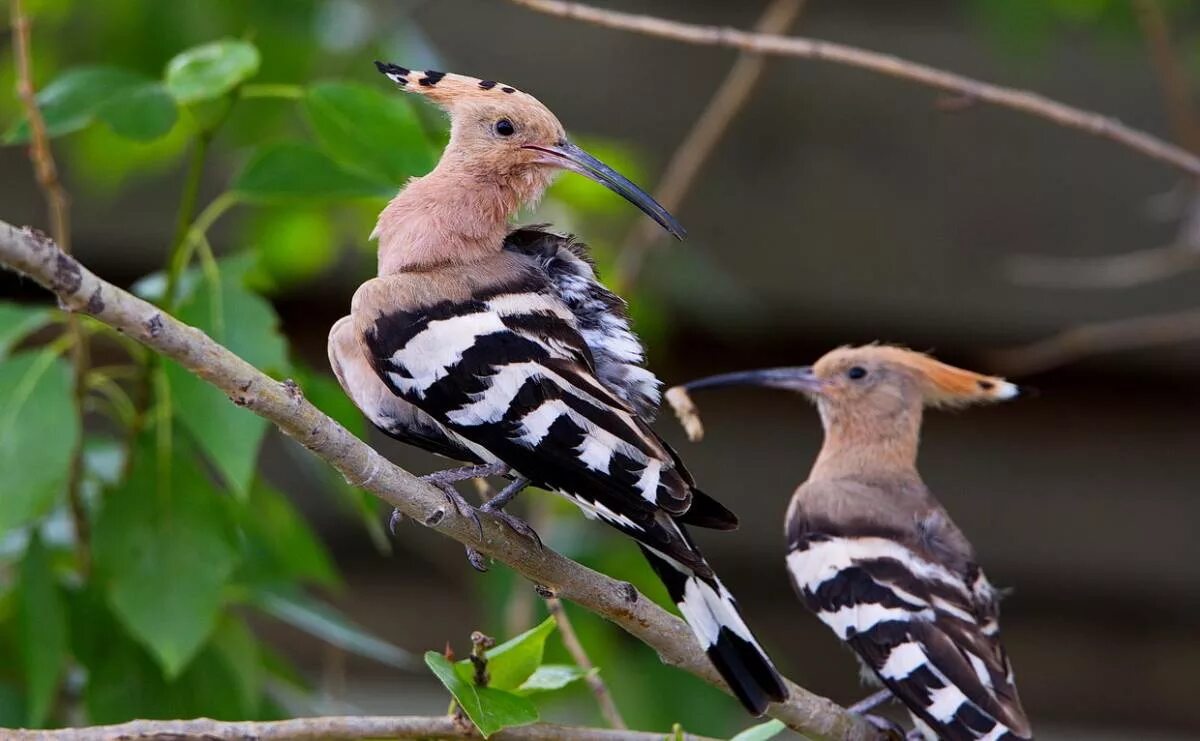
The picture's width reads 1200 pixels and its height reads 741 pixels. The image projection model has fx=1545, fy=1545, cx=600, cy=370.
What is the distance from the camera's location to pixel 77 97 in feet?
4.45

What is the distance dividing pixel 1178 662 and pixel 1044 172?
874 millimetres

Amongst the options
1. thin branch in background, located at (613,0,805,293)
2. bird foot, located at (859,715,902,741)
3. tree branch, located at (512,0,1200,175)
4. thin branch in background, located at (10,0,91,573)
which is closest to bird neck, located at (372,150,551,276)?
tree branch, located at (512,0,1200,175)

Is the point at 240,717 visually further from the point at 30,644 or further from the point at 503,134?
the point at 503,134

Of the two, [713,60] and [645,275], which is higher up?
[713,60]

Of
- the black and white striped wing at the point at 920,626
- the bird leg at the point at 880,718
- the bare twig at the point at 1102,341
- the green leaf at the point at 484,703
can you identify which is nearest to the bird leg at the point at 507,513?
the green leaf at the point at 484,703

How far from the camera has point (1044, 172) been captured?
8.20 feet

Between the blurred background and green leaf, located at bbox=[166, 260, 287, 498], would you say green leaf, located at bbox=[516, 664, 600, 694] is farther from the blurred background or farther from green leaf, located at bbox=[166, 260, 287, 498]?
the blurred background

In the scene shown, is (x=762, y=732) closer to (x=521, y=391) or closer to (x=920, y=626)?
(x=521, y=391)

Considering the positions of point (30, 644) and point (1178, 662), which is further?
point (1178, 662)

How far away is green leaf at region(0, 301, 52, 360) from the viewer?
4.55 ft

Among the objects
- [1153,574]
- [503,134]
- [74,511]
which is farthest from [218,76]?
[1153,574]

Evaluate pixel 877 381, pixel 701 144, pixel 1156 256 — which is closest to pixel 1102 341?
pixel 1156 256

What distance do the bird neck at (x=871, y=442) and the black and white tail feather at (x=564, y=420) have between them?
747 mm

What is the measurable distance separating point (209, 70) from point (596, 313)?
16.0 inches
